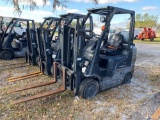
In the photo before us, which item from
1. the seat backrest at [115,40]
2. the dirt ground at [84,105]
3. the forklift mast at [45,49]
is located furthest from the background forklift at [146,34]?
the forklift mast at [45,49]

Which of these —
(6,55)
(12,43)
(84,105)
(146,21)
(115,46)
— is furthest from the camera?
(146,21)

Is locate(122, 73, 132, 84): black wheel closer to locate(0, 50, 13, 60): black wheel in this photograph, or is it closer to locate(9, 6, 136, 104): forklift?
locate(9, 6, 136, 104): forklift

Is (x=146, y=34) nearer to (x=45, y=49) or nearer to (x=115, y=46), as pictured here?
(x=115, y=46)

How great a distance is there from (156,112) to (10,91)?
3.59m

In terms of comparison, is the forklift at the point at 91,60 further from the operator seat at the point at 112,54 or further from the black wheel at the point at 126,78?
the black wheel at the point at 126,78

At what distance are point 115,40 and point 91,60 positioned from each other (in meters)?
1.40

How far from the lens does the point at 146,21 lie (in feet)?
139

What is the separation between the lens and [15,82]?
5.06 meters

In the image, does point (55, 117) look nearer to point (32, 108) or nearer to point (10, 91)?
point (32, 108)

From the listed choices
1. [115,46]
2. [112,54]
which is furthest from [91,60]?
[115,46]

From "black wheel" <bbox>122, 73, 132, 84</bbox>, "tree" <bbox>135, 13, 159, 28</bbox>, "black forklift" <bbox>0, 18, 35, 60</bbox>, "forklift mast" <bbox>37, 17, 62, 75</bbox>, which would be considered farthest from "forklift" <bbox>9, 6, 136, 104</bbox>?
"tree" <bbox>135, 13, 159, 28</bbox>

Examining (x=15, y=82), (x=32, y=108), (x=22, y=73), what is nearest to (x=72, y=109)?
(x=32, y=108)

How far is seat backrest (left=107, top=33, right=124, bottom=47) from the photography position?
4.78m

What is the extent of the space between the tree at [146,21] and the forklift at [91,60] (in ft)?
127
